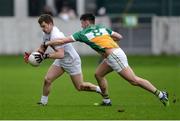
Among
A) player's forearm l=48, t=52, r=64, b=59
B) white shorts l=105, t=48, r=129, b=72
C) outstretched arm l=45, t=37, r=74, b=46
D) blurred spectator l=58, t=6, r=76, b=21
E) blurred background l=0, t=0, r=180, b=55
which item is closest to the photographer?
outstretched arm l=45, t=37, r=74, b=46

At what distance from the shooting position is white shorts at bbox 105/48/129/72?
18.6m

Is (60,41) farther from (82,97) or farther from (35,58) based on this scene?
(82,97)

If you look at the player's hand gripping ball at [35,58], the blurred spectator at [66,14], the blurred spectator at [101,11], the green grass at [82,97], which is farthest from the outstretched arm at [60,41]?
the blurred spectator at [101,11]

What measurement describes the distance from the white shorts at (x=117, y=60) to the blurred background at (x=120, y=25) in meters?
23.0

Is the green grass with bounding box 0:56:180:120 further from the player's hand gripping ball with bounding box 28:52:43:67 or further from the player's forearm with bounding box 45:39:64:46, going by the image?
the player's forearm with bounding box 45:39:64:46

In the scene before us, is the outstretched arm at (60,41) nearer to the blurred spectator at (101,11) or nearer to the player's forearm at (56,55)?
the player's forearm at (56,55)

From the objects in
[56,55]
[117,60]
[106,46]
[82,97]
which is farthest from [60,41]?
[82,97]

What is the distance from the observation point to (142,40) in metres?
42.6

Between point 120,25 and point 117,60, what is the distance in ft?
79.4

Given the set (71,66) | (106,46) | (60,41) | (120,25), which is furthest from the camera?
(120,25)

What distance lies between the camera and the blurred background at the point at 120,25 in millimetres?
42562

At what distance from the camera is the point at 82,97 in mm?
22297

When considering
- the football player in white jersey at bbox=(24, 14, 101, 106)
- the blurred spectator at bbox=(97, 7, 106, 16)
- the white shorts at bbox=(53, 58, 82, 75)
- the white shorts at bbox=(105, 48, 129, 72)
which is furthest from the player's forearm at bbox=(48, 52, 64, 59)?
the blurred spectator at bbox=(97, 7, 106, 16)

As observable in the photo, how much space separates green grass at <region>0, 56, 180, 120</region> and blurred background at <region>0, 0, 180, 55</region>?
5.49 meters
